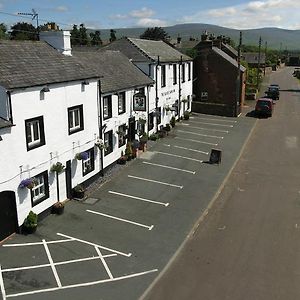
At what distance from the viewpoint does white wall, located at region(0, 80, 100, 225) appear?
15.5 m

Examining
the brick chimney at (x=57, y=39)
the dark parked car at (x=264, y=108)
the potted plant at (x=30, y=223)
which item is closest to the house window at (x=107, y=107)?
the brick chimney at (x=57, y=39)

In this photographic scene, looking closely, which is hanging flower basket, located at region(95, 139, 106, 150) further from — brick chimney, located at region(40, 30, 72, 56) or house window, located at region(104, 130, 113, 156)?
brick chimney, located at region(40, 30, 72, 56)

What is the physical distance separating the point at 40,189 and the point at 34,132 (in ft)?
8.67

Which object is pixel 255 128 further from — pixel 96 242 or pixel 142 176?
pixel 96 242

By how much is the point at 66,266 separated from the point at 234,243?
6714 millimetres

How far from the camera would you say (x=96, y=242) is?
52.4ft

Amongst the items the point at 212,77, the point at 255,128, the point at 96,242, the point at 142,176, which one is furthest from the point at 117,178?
the point at 212,77

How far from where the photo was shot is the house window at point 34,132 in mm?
16556

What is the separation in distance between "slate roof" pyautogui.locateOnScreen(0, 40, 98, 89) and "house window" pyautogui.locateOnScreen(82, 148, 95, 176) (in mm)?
4197

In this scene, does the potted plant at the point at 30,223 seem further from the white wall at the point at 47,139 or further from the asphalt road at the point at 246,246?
the asphalt road at the point at 246,246

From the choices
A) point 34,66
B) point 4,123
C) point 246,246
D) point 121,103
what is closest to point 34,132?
point 4,123

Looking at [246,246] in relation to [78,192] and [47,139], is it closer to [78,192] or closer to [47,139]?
[78,192]

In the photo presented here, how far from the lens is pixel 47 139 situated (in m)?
17.7

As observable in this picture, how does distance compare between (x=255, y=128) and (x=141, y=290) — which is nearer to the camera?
(x=141, y=290)
